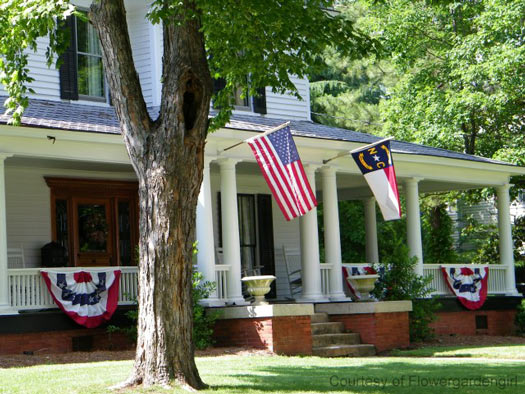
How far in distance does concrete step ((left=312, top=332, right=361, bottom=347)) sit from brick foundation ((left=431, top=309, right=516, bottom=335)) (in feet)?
11.9

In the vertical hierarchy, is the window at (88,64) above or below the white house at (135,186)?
above

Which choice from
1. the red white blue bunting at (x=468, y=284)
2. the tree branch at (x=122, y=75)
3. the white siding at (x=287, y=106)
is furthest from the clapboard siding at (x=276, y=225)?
the tree branch at (x=122, y=75)

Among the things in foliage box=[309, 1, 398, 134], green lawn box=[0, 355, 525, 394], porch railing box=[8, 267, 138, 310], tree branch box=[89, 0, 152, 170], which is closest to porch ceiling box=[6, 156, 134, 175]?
porch railing box=[8, 267, 138, 310]

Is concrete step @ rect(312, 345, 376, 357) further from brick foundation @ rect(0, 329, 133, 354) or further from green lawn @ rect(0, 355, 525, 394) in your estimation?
brick foundation @ rect(0, 329, 133, 354)

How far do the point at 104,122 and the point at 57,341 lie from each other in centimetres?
422

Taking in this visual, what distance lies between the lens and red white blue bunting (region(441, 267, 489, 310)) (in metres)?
21.4

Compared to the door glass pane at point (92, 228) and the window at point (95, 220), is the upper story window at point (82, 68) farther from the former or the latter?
the door glass pane at point (92, 228)

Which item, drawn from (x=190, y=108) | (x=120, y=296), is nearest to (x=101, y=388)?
(x=190, y=108)

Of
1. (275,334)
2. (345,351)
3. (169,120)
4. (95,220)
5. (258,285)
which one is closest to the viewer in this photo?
(169,120)

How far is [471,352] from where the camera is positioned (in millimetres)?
16750

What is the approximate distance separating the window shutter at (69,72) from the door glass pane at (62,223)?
2.24 meters

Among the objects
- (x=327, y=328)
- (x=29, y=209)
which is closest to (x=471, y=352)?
(x=327, y=328)

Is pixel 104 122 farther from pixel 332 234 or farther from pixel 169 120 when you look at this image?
pixel 169 120

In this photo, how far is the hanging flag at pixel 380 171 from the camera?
56.7 ft
